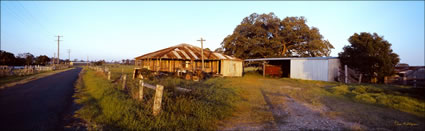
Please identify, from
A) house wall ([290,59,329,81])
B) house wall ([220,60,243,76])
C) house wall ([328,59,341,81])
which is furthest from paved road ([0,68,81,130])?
house wall ([328,59,341,81])

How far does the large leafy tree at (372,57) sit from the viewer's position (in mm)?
16533

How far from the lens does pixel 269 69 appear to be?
870 inches

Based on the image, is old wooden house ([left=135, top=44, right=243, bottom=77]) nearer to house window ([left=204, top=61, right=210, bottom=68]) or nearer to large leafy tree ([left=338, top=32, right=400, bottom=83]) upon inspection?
house window ([left=204, top=61, right=210, bottom=68])

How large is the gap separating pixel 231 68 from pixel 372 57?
42.2 feet

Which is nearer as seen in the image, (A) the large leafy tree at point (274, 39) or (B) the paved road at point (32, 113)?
(B) the paved road at point (32, 113)

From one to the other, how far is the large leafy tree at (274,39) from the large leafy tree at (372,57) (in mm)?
11184

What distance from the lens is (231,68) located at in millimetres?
21562

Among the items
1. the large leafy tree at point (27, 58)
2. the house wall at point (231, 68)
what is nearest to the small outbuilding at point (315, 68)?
the house wall at point (231, 68)

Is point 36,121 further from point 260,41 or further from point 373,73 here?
point 260,41

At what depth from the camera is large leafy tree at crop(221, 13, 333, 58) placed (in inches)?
1168

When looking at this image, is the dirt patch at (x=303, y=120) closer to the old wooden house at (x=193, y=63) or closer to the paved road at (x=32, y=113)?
the paved road at (x=32, y=113)

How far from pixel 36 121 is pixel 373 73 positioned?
74.9 feet

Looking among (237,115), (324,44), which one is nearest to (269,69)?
(324,44)

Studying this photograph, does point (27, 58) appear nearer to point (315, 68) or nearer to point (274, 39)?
point (274, 39)
